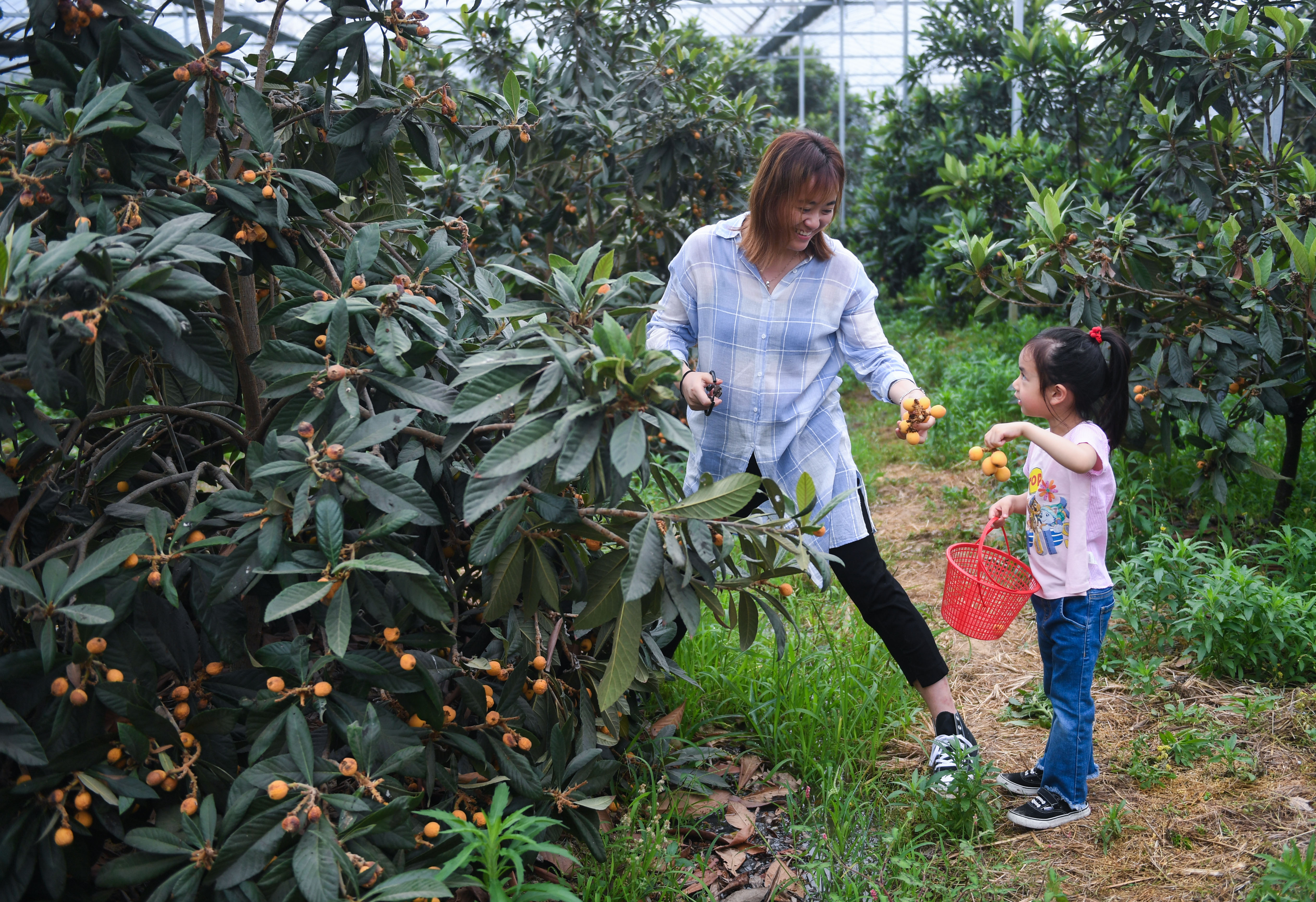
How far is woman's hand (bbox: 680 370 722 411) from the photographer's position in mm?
2018

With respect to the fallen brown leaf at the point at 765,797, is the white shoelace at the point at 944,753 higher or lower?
higher

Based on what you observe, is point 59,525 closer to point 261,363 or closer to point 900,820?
point 261,363

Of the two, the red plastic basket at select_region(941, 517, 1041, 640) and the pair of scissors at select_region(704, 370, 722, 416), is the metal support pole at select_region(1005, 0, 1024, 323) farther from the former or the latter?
the pair of scissors at select_region(704, 370, 722, 416)

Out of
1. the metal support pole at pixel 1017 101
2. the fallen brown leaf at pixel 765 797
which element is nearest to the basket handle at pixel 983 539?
the fallen brown leaf at pixel 765 797

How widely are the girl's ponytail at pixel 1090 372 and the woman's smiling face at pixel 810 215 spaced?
570mm

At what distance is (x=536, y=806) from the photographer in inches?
77.1

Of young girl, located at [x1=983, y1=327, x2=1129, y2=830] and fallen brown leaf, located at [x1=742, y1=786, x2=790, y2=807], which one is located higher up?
young girl, located at [x1=983, y1=327, x2=1129, y2=830]

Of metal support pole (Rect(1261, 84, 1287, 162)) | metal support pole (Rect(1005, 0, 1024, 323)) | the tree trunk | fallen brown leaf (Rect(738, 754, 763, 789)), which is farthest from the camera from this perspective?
metal support pole (Rect(1005, 0, 1024, 323))

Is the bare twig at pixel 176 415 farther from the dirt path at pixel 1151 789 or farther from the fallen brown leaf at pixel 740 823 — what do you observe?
the dirt path at pixel 1151 789

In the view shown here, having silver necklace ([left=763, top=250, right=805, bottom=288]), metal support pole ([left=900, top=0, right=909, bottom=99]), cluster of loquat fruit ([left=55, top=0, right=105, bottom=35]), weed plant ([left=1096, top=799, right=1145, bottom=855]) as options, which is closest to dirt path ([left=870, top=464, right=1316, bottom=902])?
weed plant ([left=1096, top=799, right=1145, bottom=855])

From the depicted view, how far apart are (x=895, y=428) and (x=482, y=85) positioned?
3.41m

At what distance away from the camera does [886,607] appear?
2.37m

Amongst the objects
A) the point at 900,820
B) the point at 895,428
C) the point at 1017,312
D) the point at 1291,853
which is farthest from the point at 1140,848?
the point at 1017,312

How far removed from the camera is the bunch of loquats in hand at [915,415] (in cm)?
210
